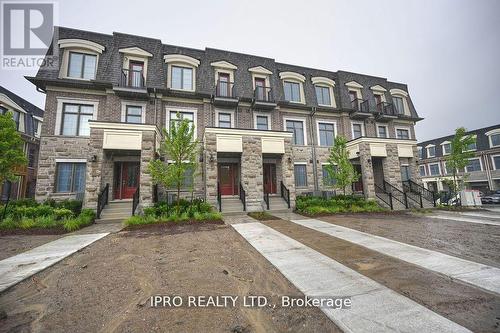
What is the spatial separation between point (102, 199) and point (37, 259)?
6.64 m

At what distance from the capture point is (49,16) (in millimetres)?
11367

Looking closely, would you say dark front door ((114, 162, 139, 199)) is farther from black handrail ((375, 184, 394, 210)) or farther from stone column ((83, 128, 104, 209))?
black handrail ((375, 184, 394, 210))

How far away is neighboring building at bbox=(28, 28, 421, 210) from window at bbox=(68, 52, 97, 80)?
5 centimetres

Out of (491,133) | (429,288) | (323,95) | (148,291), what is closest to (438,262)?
(429,288)

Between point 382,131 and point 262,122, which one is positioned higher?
point 262,122

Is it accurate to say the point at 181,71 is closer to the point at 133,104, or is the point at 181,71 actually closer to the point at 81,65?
the point at 133,104

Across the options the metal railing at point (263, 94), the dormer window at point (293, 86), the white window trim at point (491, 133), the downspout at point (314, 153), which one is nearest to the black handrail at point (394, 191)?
the downspout at point (314, 153)

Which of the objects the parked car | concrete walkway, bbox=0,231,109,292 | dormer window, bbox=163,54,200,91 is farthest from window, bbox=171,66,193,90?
the parked car

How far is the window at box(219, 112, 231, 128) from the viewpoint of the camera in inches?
556

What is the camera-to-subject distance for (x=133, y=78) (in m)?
12.7

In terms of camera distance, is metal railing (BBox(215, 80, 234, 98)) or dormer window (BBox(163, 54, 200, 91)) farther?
metal railing (BBox(215, 80, 234, 98))

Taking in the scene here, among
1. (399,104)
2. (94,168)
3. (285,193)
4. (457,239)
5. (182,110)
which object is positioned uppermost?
(399,104)

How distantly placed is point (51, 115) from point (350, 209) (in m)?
18.3

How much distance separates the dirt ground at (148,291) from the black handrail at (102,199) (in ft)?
18.6
